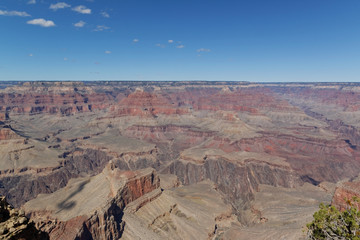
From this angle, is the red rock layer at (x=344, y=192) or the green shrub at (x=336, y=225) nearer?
the green shrub at (x=336, y=225)

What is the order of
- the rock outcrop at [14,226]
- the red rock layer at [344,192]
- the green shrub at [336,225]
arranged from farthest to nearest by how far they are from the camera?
the red rock layer at [344,192]
the green shrub at [336,225]
the rock outcrop at [14,226]

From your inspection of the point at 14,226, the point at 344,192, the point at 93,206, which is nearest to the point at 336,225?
the point at 14,226

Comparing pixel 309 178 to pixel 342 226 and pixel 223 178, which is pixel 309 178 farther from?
pixel 342 226

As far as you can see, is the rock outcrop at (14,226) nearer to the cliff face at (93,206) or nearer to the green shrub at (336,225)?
the cliff face at (93,206)

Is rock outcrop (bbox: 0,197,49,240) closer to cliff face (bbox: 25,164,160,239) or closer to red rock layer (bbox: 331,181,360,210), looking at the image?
cliff face (bbox: 25,164,160,239)

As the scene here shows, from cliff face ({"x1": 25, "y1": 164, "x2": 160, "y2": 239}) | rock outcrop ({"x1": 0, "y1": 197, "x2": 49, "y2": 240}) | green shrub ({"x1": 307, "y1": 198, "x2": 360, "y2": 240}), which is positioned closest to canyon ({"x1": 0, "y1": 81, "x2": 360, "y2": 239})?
cliff face ({"x1": 25, "y1": 164, "x2": 160, "y2": 239})

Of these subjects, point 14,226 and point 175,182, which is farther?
point 175,182

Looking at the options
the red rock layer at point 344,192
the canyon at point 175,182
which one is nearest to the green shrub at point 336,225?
the canyon at point 175,182

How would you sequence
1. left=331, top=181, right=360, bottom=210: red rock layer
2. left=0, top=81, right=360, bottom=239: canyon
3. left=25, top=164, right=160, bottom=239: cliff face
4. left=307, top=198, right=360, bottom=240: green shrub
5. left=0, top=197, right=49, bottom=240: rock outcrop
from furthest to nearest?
left=0, top=81, right=360, bottom=239: canyon → left=331, top=181, right=360, bottom=210: red rock layer → left=25, top=164, right=160, bottom=239: cliff face → left=307, top=198, right=360, bottom=240: green shrub → left=0, top=197, right=49, bottom=240: rock outcrop

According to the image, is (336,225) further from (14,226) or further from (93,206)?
(93,206)

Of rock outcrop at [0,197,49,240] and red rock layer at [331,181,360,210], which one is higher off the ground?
rock outcrop at [0,197,49,240]

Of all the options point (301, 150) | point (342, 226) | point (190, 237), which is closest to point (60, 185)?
point (190, 237)
